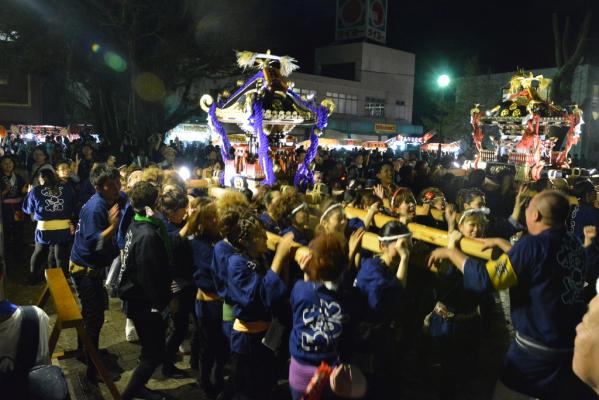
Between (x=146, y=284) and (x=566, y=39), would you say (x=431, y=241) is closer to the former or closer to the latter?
(x=146, y=284)

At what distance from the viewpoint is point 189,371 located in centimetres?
454

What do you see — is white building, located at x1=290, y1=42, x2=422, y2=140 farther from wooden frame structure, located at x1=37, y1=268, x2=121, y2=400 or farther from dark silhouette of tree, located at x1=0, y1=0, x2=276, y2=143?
wooden frame structure, located at x1=37, y1=268, x2=121, y2=400

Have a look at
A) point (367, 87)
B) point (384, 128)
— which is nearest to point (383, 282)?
point (384, 128)

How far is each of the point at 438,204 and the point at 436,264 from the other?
7.28 ft

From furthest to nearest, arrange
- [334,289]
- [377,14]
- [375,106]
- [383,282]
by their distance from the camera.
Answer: [377,14] → [375,106] → [383,282] → [334,289]

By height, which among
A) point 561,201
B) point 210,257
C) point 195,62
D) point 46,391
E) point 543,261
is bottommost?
point 46,391

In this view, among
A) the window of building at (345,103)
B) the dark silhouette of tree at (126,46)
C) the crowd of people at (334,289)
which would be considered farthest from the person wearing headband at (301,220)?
the window of building at (345,103)

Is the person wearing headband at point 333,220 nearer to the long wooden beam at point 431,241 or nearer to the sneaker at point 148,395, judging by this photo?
the long wooden beam at point 431,241

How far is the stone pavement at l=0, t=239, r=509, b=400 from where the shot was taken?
13.5 ft

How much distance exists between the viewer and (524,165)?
14211 mm

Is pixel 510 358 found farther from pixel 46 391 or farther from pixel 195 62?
pixel 195 62

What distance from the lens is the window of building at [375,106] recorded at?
44.6 m

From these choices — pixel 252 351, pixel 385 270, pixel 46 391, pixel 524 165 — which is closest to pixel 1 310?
pixel 46 391

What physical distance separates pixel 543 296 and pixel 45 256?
6.42 meters
